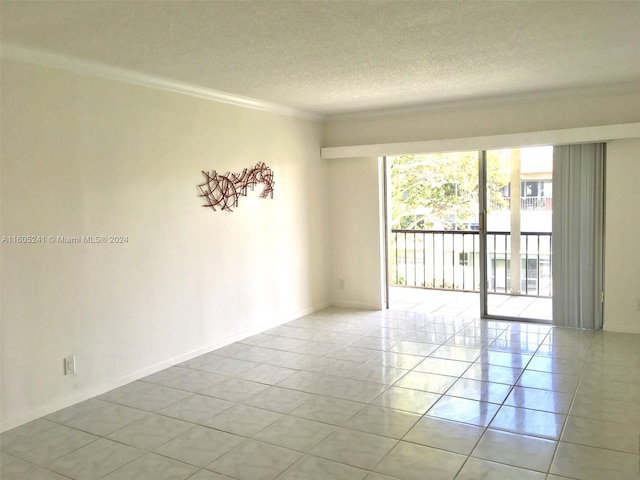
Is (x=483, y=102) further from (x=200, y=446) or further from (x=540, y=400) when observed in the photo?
(x=200, y=446)

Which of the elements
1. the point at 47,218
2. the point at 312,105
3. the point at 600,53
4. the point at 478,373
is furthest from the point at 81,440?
the point at 600,53

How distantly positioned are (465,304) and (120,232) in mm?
4298

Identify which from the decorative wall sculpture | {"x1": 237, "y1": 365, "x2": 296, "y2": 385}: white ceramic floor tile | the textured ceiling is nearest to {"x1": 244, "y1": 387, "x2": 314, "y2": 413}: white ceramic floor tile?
{"x1": 237, "y1": 365, "x2": 296, "y2": 385}: white ceramic floor tile

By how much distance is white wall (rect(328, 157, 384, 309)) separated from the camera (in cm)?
617

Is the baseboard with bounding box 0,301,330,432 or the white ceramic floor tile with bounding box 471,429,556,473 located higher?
the baseboard with bounding box 0,301,330,432

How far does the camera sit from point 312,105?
17.9 ft

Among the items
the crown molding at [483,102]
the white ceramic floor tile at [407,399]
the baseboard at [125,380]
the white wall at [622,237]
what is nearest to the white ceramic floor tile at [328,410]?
the white ceramic floor tile at [407,399]

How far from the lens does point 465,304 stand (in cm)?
646

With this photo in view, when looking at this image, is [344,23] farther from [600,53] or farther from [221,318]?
[221,318]

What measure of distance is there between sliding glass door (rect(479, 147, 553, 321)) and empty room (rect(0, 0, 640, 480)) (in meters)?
0.03

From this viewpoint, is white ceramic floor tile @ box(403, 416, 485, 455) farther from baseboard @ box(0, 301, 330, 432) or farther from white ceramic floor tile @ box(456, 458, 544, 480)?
baseboard @ box(0, 301, 330, 432)

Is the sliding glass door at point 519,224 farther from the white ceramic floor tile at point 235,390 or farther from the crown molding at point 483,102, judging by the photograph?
the white ceramic floor tile at point 235,390

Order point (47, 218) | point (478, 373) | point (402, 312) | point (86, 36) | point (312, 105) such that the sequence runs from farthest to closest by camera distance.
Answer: point (402, 312)
point (312, 105)
point (478, 373)
point (47, 218)
point (86, 36)

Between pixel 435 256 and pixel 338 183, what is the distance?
2.16 meters
